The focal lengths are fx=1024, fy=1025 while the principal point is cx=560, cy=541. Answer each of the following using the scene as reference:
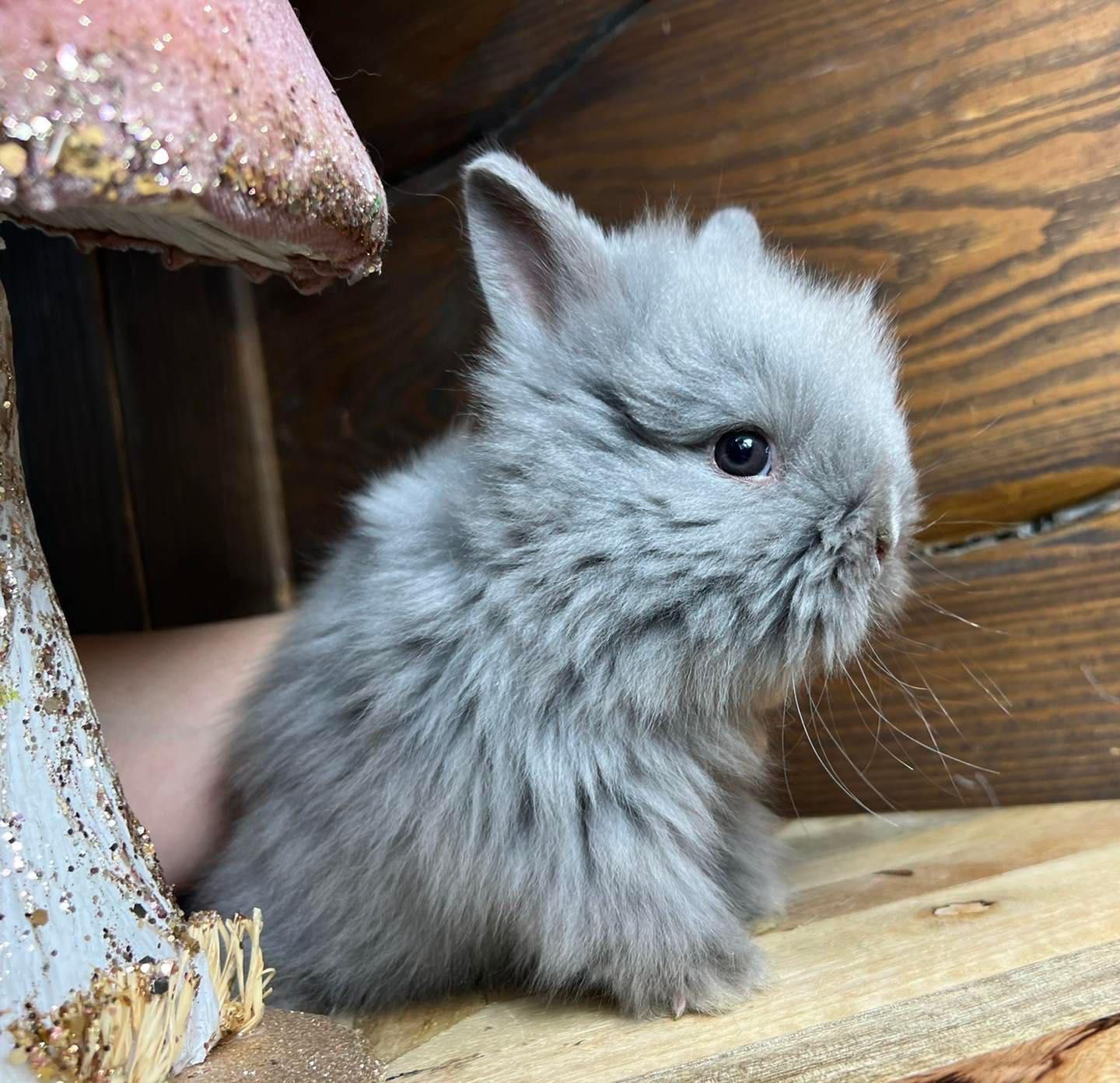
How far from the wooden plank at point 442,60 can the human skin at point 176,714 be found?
0.69m

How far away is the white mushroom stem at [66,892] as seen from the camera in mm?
643

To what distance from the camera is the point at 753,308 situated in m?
0.89

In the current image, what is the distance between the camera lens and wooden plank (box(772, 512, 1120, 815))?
1.21 m

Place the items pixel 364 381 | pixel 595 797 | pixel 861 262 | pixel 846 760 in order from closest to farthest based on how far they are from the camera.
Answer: pixel 595 797 < pixel 861 262 < pixel 846 760 < pixel 364 381

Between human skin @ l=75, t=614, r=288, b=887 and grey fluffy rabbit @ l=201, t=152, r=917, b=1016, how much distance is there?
0.26 meters

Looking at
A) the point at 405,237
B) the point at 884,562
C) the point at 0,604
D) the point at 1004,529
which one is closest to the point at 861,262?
the point at 1004,529

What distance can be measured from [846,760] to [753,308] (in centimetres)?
72

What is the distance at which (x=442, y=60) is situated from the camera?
1.35 meters

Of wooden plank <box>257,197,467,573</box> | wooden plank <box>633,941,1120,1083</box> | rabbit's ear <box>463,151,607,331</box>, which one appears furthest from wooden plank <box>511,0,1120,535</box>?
wooden plank <box>633,941,1120,1083</box>

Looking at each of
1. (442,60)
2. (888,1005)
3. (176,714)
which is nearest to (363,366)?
(442,60)

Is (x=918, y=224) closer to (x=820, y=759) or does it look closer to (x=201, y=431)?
(x=820, y=759)

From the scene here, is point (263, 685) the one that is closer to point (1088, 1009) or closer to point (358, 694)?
point (358, 694)

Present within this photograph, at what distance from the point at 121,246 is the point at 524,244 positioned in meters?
0.34

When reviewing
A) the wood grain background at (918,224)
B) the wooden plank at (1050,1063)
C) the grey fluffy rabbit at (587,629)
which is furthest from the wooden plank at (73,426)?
the wooden plank at (1050,1063)
